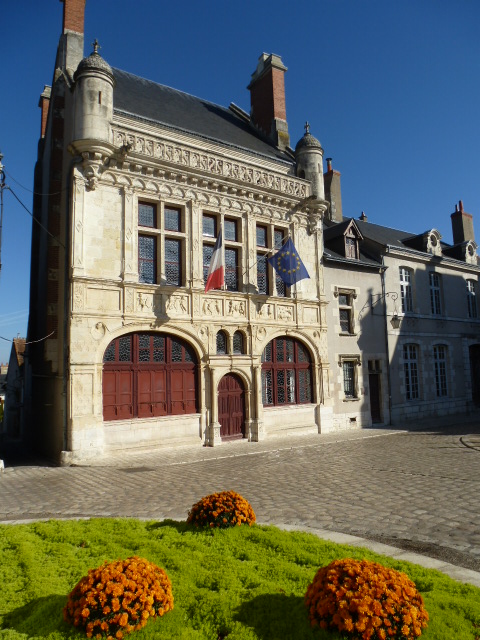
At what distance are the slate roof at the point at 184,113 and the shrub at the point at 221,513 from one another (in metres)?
13.0

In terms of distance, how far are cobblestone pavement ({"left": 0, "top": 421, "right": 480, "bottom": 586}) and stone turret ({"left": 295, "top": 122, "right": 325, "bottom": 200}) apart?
10513 millimetres

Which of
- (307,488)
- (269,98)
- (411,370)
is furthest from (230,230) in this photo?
(411,370)

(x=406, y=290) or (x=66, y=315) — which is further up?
(x=406, y=290)

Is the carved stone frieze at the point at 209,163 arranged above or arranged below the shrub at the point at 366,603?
above

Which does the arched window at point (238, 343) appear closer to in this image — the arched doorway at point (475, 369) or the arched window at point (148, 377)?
the arched window at point (148, 377)

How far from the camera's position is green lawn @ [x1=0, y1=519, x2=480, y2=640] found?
135 inches

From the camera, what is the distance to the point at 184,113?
1844 cm

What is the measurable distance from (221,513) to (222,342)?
10.3 meters

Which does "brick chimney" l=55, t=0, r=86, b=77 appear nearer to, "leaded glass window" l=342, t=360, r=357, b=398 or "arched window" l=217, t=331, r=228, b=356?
"arched window" l=217, t=331, r=228, b=356

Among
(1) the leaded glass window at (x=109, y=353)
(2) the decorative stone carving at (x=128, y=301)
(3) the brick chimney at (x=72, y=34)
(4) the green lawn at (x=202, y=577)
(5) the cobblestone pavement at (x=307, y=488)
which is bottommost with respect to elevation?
(5) the cobblestone pavement at (x=307, y=488)

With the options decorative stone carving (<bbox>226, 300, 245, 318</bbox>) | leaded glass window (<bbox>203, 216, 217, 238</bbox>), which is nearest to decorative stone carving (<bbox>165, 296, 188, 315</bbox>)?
decorative stone carving (<bbox>226, 300, 245, 318</bbox>)

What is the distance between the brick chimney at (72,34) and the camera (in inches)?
610

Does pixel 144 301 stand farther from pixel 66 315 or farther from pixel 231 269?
pixel 231 269

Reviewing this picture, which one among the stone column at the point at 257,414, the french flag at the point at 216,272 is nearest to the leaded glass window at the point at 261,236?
the french flag at the point at 216,272
